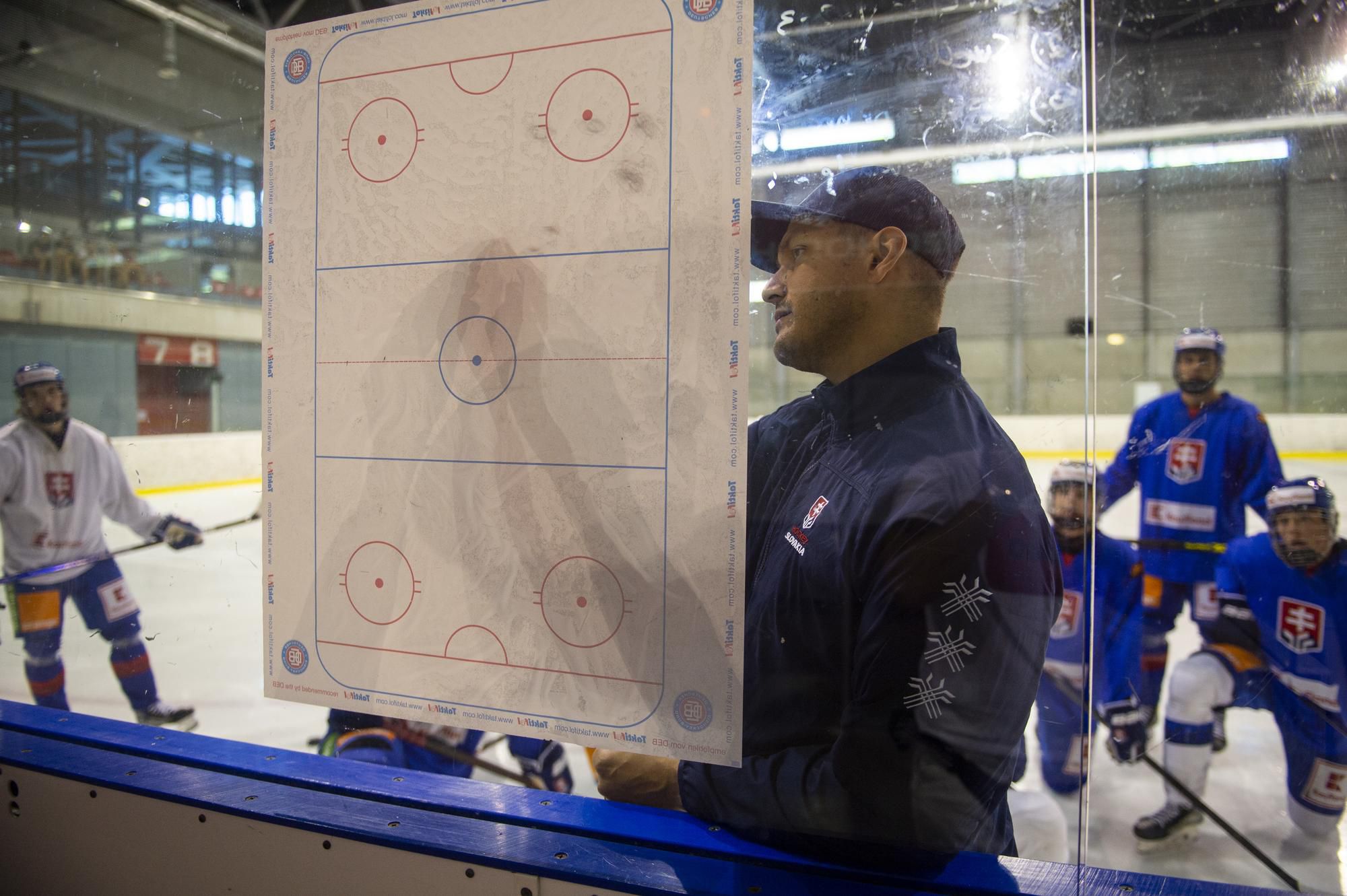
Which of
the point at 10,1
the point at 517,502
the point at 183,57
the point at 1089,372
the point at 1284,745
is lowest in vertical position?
the point at 1284,745

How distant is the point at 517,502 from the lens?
711 millimetres

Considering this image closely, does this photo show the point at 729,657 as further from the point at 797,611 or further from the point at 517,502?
the point at 517,502

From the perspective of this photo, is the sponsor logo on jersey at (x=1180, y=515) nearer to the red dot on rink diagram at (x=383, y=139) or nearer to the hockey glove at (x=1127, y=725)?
the hockey glove at (x=1127, y=725)

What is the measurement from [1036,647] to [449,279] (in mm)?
612

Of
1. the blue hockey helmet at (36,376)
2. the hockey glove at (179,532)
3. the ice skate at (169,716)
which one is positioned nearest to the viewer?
the ice skate at (169,716)

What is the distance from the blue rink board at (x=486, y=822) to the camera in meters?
0.60

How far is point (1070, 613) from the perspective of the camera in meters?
Result: 0.62

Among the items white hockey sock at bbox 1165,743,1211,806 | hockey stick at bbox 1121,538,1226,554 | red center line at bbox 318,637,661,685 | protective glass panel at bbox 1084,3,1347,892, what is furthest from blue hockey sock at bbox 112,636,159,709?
white hockey sock at bbox 1165,743,1211,806

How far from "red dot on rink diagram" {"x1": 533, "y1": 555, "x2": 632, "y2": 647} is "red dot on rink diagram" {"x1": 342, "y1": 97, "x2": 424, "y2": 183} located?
0.42m

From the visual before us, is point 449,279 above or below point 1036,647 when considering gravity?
above

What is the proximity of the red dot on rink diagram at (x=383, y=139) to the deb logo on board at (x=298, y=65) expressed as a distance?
0.08 metres

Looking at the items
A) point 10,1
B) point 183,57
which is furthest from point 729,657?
point 10,1

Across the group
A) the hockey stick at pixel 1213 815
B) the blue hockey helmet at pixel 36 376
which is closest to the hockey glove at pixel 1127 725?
the hockey stick at pixel 1213 815

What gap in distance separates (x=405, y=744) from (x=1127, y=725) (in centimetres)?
94
